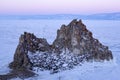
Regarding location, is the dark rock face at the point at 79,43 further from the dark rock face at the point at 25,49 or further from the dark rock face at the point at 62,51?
the dark rock face at the point at 25,49

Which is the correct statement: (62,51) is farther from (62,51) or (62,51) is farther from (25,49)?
(25,49)

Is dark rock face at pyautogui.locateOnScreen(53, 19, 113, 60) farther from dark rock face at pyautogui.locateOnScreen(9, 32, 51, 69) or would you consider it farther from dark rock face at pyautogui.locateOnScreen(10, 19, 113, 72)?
dark rock face at pyautogui.locateOnScreen(9, 32, 51, 69)

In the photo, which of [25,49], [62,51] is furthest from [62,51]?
[25,49]

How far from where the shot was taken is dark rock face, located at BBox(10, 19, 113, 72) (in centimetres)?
1647

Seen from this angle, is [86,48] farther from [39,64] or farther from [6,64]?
[6,64]

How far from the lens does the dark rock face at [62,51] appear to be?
54.0 ft

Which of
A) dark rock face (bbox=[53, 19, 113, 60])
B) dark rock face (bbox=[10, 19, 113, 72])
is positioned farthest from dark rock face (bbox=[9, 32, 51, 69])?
dark rock face (bbox=[53, 19, 113, 60])

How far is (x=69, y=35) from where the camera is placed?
18.2 m

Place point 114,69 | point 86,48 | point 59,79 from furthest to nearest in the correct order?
point 86,48 < point 114,69 < point 59,79

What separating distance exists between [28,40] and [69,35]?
9.77 ft

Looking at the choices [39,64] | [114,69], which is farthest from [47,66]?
[114,69]

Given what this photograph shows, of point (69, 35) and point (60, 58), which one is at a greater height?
point (69, 35)

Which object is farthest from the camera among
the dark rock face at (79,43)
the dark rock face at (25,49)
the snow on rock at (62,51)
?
the dark rock face at (79,43)

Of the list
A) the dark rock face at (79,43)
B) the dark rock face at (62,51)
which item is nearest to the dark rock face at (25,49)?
the dark rock face at (62,51)
